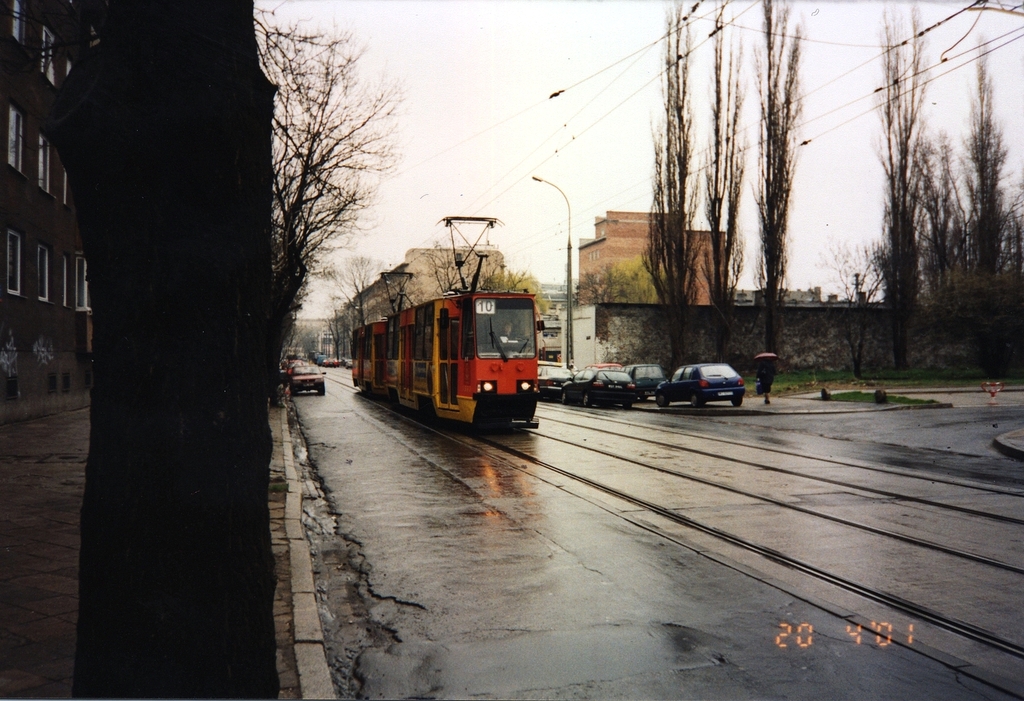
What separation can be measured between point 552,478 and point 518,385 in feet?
22.3

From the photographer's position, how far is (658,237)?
35938mm

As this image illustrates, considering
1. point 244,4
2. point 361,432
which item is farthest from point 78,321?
point 244,4

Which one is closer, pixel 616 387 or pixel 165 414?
pixel 165 414

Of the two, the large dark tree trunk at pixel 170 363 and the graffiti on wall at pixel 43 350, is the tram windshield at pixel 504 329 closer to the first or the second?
the graffiti on wall at pixel 43 350

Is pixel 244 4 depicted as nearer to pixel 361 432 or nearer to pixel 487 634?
pixel 487 634

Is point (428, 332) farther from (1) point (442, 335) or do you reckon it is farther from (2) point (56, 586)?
(2) point (56, 586)

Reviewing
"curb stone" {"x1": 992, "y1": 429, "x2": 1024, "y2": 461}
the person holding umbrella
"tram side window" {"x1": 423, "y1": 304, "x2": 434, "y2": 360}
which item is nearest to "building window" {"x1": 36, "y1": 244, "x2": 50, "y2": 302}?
"tram side window" {"x1": 423, "y1": 304, "x2": 434, "y2": 360}

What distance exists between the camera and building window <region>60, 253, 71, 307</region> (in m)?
23.3

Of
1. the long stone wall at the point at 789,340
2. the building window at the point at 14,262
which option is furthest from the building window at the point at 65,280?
the long stone wall at the point at 789,340

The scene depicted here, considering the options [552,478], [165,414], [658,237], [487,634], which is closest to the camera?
[165,414]

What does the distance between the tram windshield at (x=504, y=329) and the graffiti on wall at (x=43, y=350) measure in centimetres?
1123

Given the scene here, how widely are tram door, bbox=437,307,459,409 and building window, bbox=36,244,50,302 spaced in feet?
35.3

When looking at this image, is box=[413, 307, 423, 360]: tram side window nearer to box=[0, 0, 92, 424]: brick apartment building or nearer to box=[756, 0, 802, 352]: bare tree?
box=[0, 0, 92, 424]: brick apartment building

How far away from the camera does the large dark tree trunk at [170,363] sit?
2.82 m
